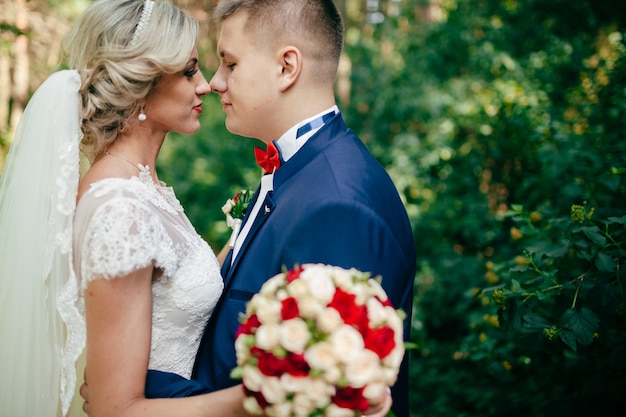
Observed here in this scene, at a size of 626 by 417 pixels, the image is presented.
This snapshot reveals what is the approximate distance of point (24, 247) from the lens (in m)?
2.43

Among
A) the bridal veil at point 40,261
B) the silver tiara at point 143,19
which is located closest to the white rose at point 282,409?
the bridal veil at point 40,261

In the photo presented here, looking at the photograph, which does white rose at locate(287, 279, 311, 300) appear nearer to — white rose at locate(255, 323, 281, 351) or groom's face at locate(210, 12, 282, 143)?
white rose at locate(255, 323, 281, 351)

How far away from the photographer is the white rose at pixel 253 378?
1.59 meters

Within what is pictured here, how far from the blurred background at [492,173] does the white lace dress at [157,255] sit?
1.41m

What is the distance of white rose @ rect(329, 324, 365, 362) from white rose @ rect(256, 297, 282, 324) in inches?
6.5

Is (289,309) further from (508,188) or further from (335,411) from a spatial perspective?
(508,188)

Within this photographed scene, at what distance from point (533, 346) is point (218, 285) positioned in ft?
4.97

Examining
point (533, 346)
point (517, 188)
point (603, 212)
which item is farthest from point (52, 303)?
point (517, 188)

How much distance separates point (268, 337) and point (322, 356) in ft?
0.51

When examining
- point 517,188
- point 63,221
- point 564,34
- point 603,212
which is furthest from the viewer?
point 564,34

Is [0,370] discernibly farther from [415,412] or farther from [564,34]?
[564,34]

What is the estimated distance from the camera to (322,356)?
1527 millimetres

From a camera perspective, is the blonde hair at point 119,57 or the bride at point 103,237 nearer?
the bride at point 103,237

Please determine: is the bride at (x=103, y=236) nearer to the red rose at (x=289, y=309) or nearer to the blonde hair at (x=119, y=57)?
the blonde hair at (x=119, y=57)
